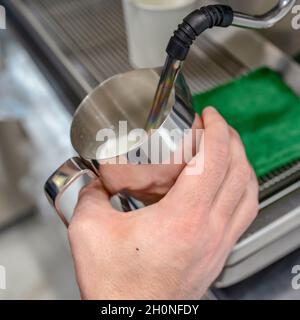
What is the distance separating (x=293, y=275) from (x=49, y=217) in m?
0.33

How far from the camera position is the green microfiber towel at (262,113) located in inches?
17.6

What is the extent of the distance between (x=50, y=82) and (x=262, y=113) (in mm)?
269

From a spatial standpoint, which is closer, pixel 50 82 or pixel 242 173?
Result: pixel 242 173

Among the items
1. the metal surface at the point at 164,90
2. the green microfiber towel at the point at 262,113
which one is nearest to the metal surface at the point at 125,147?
the metal surface at the point at 164,90

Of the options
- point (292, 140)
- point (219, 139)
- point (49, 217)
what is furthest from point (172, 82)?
point (49, 217)

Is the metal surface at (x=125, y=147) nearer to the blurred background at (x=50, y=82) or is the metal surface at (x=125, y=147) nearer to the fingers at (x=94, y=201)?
the fingers at (x=94, y=201)

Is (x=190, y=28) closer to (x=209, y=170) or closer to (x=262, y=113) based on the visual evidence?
(x=209, y=170)

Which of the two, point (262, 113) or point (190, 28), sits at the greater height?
point (190, 28)

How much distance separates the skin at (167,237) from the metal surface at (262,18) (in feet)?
0.28

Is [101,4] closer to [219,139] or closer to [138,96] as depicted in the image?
[138,96]

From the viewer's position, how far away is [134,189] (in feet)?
1.15

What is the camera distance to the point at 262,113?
50 cm

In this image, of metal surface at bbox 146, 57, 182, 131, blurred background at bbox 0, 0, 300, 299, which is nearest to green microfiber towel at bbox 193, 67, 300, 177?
blurred background at bbox 0, 0, 300, 299

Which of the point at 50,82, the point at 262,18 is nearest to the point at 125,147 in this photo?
the point at 262,18
